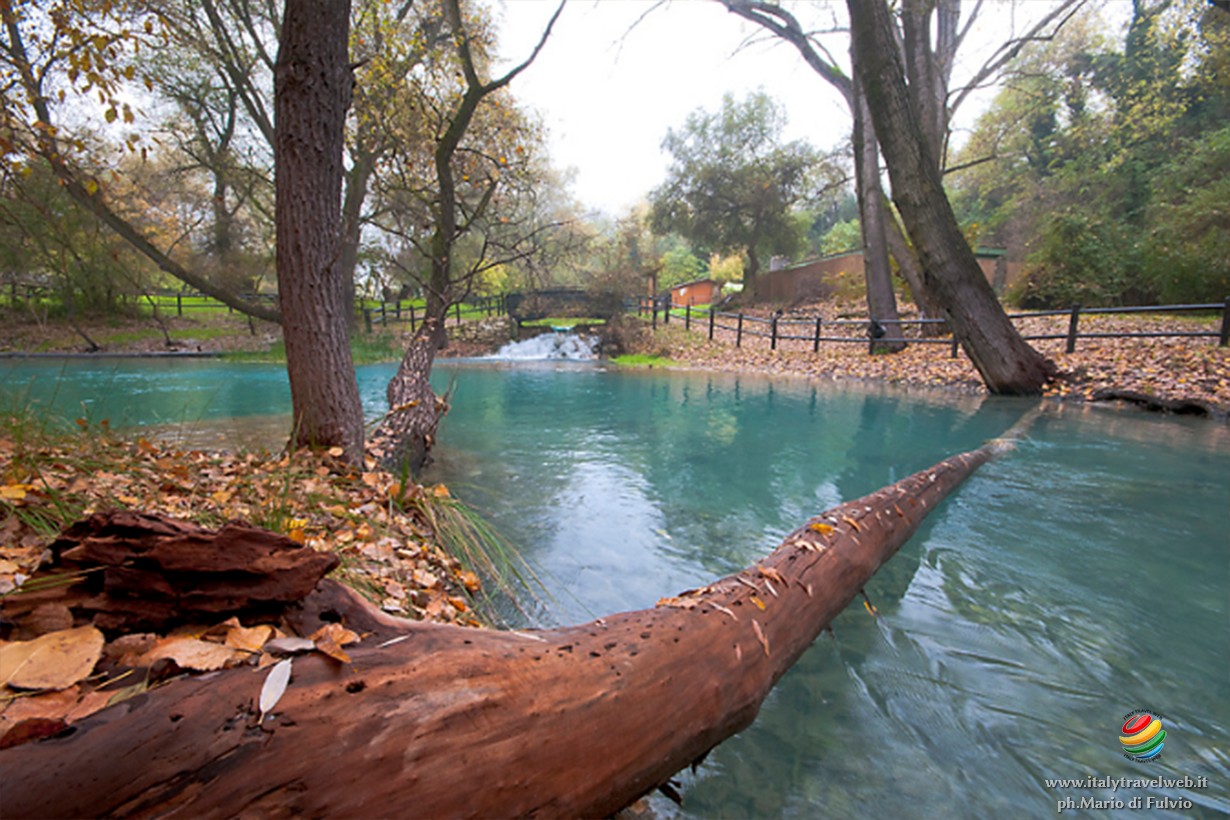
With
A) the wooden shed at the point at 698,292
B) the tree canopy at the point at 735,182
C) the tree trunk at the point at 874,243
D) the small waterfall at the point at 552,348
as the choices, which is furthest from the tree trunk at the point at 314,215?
the wooden shed at the point at 698,292

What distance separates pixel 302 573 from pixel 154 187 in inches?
824

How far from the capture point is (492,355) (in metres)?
20.9

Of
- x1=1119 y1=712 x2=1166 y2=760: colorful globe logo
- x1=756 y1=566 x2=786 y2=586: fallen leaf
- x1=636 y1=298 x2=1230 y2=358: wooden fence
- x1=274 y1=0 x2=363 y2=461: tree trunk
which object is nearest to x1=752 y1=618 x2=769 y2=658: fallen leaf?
x1=756 y1=566 x2=786 y2=586: fallen leaf

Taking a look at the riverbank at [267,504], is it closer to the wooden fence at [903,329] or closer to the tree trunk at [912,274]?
the wooden fence at [903,329]

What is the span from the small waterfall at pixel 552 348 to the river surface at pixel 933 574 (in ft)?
38.1

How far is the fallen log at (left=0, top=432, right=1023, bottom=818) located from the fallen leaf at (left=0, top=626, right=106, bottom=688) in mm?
165

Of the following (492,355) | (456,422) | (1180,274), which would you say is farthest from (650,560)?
(492,355)

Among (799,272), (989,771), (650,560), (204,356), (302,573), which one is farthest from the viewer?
(799,272)

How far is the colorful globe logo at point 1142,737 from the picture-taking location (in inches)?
82.7

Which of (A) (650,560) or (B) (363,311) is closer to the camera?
(A) (650,560)

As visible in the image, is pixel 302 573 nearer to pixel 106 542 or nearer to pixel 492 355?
pixel 106 542

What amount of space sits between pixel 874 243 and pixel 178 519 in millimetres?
16329

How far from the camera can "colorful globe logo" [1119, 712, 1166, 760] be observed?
210cm

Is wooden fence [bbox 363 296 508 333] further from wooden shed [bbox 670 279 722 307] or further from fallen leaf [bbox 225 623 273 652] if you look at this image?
fallen leaf [bbox 225 623 273 652]
